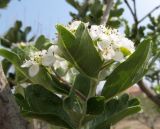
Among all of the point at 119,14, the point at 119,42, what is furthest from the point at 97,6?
the point at 119,42

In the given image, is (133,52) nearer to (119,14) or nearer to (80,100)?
(80,100)

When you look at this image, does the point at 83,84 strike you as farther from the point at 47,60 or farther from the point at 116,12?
the point at 116,12

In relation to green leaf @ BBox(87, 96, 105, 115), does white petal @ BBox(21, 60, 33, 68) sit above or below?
above

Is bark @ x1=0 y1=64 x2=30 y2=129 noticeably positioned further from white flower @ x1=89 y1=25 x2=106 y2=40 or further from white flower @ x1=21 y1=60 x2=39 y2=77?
white flower @ x1=89 y1=25 x2=106 y2=40

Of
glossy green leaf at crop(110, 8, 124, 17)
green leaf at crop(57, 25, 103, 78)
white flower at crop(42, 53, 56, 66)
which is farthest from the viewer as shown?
glossy green leaf at crop(110, 8, 124, 17)

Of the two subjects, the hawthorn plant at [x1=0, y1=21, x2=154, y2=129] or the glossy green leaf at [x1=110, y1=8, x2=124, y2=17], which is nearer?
the hawthorn plant at [x1=0, y1=21, x2=154, y2=129]

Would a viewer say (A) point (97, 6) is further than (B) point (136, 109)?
Yes

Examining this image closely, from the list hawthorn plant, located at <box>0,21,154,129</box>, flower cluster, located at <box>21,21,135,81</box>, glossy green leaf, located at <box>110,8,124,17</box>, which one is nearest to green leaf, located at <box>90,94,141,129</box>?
hawthorn plant, located at <box>0,21,154,129</box>

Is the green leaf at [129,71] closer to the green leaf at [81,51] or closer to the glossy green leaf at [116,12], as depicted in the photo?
the green leaf at [81,51]
